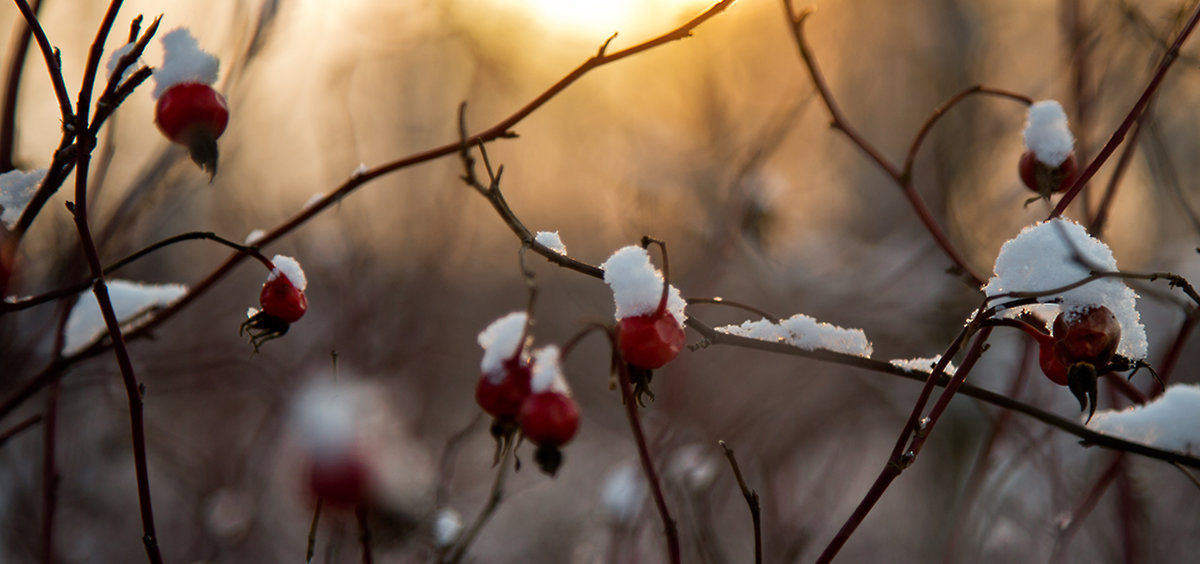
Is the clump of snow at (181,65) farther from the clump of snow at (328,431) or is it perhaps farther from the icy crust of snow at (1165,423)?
the icy crust of snow at (1165,423)

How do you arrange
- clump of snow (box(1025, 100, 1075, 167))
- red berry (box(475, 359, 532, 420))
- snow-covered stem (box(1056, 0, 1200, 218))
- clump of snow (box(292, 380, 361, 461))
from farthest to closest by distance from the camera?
clump of snow (box(292, 380, 361, 461))
clump of snow (box(1025, 100, 1075, 167))
snow-covered stem (box(1056, 0, 1200, 218))
red berry (box(475, 359, 532, 420))

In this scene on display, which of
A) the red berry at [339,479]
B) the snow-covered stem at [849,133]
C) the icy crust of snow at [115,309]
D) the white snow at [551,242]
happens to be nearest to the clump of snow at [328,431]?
the red berry at [339,479]

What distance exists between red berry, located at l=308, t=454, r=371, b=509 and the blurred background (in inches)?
5.7

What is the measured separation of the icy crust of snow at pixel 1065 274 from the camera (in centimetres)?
93

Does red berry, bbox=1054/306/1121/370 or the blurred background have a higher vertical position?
the blurred background

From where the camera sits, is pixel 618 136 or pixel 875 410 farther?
pixel 618 136

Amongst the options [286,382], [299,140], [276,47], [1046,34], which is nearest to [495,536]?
[286,382]

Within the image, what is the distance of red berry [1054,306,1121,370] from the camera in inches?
35.8

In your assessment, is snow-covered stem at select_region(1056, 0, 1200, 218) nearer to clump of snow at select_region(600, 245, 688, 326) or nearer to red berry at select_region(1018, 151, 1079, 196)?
red berry at select_region(1018, 151, 1079, 196)

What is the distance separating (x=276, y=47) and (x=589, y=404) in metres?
A: 5.16

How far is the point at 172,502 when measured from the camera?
15.4 ft

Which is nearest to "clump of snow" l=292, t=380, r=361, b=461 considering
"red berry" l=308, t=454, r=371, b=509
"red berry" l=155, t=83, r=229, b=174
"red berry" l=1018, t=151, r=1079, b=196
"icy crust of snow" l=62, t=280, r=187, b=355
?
"red berry" l=308, t=454, r=371, b=509

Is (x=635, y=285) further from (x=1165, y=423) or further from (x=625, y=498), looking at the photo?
(x=625, y=498)

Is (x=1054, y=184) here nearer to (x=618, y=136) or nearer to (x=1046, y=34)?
(x=618, y=136)
